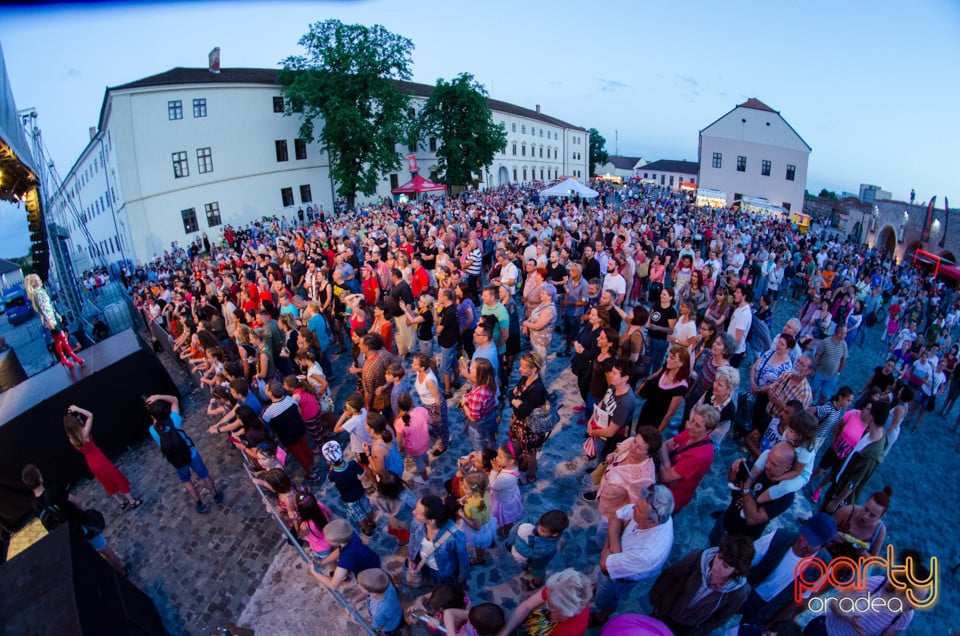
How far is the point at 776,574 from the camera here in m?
3.04

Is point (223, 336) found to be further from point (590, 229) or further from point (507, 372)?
point (590, 229)

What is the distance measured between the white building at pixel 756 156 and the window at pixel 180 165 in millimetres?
44708

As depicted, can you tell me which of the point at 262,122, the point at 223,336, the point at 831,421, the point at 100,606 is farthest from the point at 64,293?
the point at 262,122

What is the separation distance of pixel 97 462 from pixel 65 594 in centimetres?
286

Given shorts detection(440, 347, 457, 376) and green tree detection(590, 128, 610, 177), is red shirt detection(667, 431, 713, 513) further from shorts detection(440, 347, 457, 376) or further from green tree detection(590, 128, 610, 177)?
green tree detection(590, 128, 610, 177)

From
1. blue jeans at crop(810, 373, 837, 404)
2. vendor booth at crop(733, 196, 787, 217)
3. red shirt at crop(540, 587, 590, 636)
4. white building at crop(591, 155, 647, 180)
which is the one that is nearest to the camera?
red shirt at crop(540, 587, 590, 636)

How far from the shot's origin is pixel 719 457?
5.41 m

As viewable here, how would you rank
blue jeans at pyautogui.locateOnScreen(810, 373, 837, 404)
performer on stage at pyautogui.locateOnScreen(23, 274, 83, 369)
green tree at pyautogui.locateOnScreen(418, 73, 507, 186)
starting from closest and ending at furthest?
blue jeans at pyautogui.locateOnScreen(810, 373, 837, 404) < performer on stage at pyautogui.locateOnScreen(23, 274, 83, 369) < green tree at pyautogui.locateOnScreen(418, 73, 507, 186)

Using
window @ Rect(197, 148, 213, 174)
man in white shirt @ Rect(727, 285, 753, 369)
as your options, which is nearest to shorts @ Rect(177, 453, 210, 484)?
man in white shirt @ Rect(727, 285, 753, 369)

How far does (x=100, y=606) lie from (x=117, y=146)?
3036cm

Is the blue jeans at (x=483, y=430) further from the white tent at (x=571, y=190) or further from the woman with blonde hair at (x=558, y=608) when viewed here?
the white tent at (x=571, y=190)

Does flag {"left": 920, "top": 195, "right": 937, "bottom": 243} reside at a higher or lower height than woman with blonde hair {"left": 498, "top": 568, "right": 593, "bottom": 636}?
higher

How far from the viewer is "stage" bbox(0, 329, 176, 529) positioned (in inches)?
228

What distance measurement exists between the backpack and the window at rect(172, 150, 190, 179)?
28.2 meters
